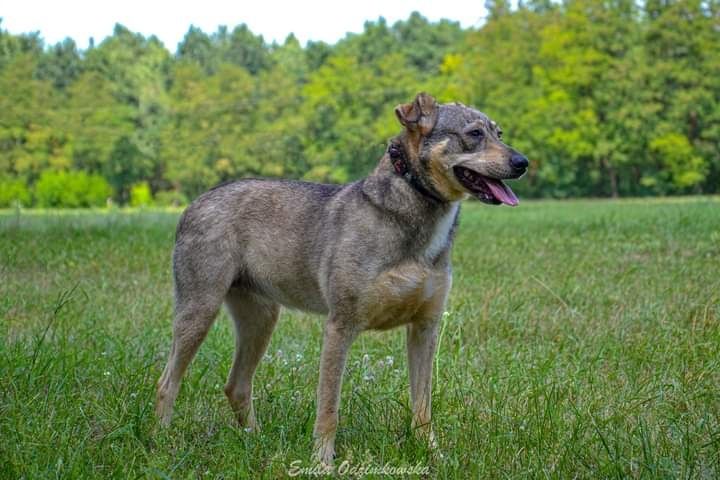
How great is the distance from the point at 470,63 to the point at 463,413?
4475 centimetres

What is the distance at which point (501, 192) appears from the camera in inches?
173

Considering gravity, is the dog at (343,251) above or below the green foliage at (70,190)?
above

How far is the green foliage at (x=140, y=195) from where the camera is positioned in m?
50.0

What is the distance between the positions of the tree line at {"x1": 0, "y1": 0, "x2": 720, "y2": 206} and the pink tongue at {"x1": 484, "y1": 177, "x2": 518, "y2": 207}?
3623 cm

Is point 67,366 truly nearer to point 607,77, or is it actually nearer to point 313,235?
point 313,235

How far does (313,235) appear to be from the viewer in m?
4.82

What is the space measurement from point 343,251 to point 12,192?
4183 cm

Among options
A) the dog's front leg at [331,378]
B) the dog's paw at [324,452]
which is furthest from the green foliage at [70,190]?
the dog's paw at [324,452]

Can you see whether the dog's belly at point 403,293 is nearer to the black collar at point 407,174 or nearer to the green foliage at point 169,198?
the black collar at point 407,174

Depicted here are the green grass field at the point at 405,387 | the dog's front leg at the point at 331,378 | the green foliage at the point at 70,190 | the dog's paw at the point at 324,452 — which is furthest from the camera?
the green foliage at the point at 70,190

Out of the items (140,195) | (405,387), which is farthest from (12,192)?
(405,387)

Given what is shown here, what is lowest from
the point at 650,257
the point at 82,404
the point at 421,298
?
the point at 650,257

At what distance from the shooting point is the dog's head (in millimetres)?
4379

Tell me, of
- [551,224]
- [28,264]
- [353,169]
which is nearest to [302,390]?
[28,264]
